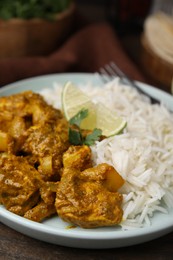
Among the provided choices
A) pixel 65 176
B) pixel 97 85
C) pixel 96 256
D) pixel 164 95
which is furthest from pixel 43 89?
pixel 96 256

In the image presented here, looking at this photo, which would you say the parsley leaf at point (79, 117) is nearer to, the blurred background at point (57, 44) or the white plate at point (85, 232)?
the white plate at point (85, 232)

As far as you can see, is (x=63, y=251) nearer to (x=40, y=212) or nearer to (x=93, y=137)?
(x=40, y=212)

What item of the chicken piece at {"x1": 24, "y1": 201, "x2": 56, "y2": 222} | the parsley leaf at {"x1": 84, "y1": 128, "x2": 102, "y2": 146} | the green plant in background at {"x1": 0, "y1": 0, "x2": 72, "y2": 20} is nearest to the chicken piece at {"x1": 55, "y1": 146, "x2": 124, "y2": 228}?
the chicken piece at {"x1": 24, "y1": 201, "x2": 56, "y2": 222}

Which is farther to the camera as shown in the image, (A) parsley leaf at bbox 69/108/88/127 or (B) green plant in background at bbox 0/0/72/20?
(B) green plant in background at bbox 0/0/72/20

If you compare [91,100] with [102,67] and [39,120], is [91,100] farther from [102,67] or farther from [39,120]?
[102,67]

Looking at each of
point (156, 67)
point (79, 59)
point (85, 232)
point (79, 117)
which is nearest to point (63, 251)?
point (85, 232)

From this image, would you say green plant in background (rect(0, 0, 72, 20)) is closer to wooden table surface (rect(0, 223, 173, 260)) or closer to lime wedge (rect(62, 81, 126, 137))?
lime wedge (rect(62, 81, 126, 137))

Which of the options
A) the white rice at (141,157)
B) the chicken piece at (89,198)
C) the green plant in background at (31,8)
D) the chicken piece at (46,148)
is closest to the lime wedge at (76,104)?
the white rice at (141,157)
